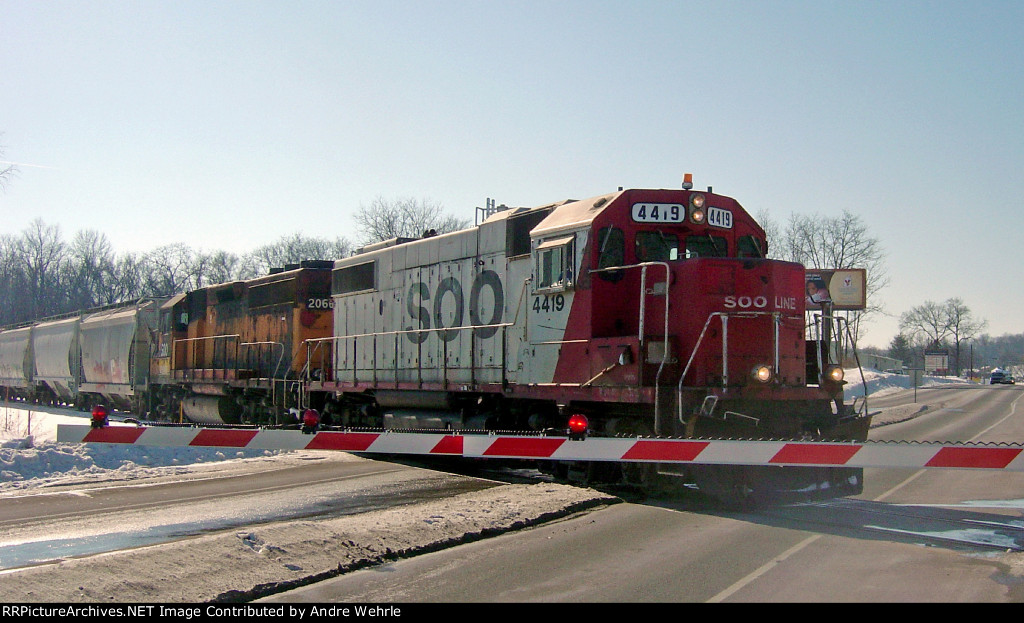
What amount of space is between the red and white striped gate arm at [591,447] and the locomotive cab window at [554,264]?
273 cm

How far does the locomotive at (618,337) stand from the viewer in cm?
1004

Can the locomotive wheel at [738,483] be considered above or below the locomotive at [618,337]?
below

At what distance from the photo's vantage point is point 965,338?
4855 inches

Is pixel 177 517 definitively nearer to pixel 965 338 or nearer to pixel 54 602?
pixel 54 602

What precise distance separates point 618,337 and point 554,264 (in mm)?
1502

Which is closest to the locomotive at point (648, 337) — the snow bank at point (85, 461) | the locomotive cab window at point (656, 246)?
the locomotive cab window at point (656, 246)

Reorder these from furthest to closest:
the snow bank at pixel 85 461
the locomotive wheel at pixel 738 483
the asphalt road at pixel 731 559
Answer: the snow bank at pixel 85 461, the locomotive wheel at pixel 738 483, the asphalt road at pixel 731 559

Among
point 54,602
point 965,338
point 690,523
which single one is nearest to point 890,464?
point 690,523

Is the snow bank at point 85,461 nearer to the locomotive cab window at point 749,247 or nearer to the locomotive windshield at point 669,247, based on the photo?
the locomotive windshield at point 669,247

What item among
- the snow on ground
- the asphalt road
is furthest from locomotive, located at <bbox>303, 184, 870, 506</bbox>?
the snow on ground

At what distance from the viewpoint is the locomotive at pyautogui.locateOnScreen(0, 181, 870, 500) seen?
10.0m

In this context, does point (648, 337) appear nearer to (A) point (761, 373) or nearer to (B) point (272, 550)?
(A) point (761, 373)

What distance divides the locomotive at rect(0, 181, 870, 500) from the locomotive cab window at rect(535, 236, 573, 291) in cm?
3

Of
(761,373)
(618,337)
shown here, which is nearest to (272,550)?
(618,337)
